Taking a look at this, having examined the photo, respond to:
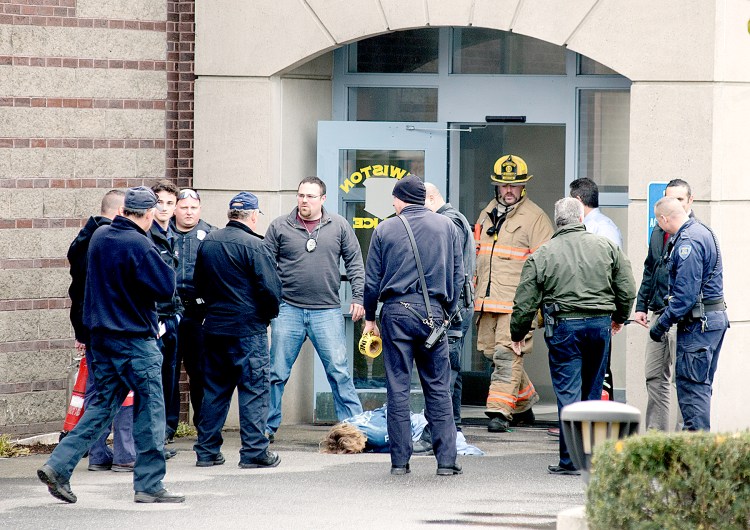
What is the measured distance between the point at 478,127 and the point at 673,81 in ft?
6.43

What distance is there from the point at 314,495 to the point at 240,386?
1.16m

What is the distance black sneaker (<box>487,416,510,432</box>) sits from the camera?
1076 centimetres

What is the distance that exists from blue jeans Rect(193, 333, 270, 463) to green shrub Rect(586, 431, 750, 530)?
3689 millimetres

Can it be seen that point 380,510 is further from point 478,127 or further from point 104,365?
point 478,127

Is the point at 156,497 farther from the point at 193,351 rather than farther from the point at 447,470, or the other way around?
the point at 193,351

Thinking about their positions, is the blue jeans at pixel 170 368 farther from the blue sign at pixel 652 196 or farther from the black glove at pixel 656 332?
the blue sign at pixel 652 196

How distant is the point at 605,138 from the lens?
37.5 feet

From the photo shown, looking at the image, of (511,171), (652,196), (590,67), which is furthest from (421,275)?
(590,67)

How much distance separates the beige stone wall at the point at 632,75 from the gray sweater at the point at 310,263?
909mm

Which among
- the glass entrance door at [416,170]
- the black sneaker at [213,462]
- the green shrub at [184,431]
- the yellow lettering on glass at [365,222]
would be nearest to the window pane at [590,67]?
the glass entrance door at [416,170]

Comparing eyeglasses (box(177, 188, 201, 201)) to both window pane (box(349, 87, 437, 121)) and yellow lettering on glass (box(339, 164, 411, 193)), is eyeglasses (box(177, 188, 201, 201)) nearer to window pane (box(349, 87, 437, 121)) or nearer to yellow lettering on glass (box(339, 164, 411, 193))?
yellow lettering on glass (box(339, 164, 411, 193))

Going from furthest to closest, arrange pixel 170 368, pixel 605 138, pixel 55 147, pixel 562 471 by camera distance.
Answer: pixel 605 138 < pixel 55 147 < pixel 170 368 < pixel 562 471

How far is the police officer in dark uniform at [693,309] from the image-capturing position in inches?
342

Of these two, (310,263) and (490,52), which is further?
(490,52)
